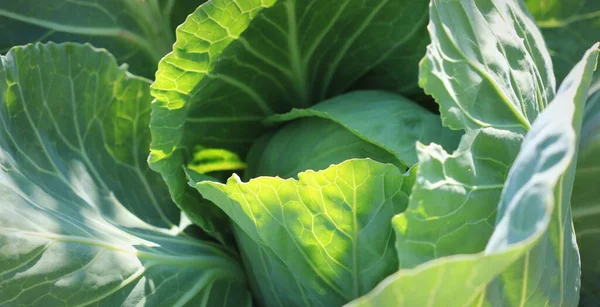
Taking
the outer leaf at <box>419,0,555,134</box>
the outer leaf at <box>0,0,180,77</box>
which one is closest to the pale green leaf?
the outer leaf at <box>0,0,180,77</box>

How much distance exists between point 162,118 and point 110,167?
289 mm

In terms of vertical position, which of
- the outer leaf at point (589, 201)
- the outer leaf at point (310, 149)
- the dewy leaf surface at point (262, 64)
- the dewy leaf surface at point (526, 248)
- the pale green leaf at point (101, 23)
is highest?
the pale green leaf at point (101, 23)

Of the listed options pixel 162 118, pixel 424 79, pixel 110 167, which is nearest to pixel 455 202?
pixel 424 79

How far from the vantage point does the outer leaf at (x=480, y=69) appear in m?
1.01

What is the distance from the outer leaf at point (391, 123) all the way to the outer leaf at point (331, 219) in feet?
0.43

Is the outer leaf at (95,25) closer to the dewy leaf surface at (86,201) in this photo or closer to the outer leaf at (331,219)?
the dewy leaf surface at (86,201)

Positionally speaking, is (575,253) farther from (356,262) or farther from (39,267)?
(39,267)

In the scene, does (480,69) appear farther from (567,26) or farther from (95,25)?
(95,25)

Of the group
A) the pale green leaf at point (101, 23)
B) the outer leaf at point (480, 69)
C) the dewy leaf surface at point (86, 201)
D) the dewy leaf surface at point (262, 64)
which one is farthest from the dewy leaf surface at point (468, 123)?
the pale green leaf at point (101, 23)

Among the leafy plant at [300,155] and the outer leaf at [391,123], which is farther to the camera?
the outer leaf at [391,123]

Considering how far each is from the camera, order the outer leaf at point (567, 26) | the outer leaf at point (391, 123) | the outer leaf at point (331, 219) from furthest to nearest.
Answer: the outer leaf at point (567, 26) < the outer leaf at point (391, 123) < the outer leaf at point (331, 219)

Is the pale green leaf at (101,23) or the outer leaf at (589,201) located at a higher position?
the pale green leaf at (101,23)

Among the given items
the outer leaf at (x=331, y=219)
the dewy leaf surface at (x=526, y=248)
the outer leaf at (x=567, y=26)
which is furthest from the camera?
the outer leaf at (x=567, y=26)

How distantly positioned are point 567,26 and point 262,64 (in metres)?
0.79
